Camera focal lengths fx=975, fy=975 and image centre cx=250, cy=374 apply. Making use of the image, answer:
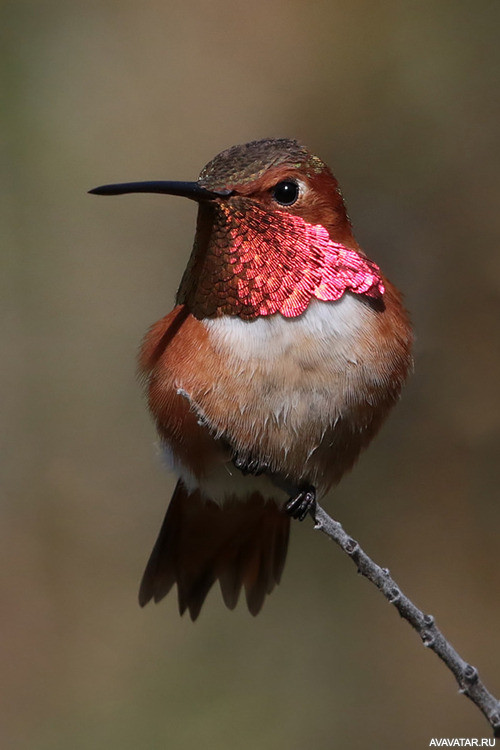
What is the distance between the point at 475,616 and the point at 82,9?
417 cm

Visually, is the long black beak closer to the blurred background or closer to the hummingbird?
the hummingbird

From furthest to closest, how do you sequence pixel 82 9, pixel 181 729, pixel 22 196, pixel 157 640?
pixel 82 9 < pixel 22 196 < pixel 157 640 < pixel 181 729

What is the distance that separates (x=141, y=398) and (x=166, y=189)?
2526 millimetres

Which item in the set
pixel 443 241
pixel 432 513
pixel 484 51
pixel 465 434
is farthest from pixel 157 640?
pixel 484 51

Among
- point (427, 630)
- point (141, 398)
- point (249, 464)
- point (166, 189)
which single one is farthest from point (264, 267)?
point (141, 398)

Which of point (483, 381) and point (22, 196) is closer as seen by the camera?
point (483, 381)

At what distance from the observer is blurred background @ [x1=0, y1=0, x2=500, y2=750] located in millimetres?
4750

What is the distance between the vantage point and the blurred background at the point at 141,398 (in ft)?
15.6

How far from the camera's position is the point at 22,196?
17.9 feet

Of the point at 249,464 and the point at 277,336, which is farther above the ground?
the point at 277,336

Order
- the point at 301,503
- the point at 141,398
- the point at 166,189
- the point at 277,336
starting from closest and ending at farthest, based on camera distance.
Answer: the point at 166,189 → the point at 277,336 → the point at 301,503 → the point at 141,398

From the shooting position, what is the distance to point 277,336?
2814mm

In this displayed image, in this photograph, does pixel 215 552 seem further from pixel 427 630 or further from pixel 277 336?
pixel 427 630

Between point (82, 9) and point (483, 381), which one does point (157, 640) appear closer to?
point (483, 381)
